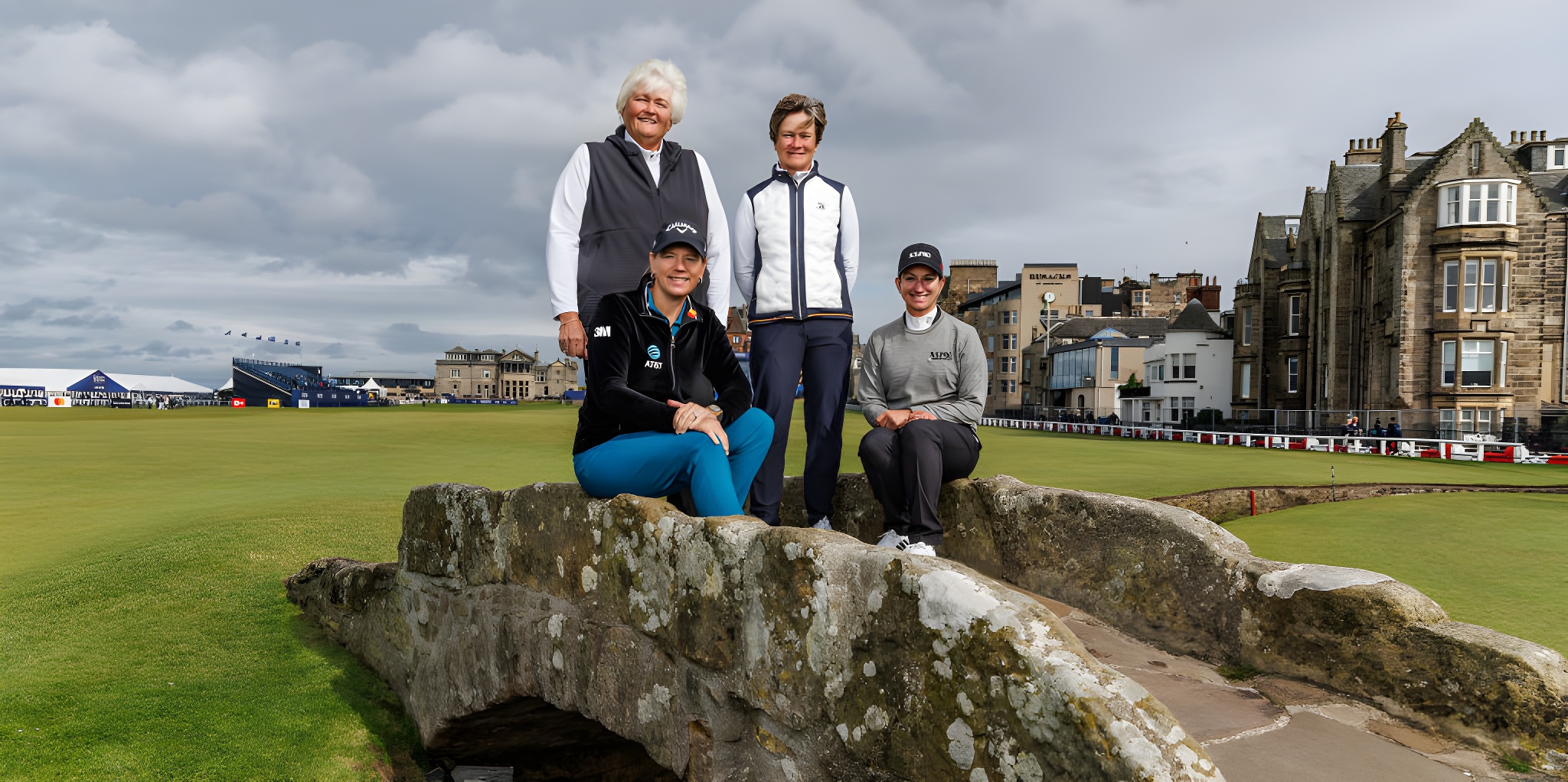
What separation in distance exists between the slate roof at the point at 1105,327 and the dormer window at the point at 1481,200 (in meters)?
42.0

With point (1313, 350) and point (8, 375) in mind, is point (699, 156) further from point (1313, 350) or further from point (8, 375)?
point (8, 375)

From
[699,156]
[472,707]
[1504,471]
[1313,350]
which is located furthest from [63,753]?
[1313,350]

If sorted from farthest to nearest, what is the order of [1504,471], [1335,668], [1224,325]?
1. [1224,325]
2. [1504,471]
3. [1335,668]

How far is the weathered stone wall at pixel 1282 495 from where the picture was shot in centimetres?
1209

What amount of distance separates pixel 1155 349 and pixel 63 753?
61.7 m

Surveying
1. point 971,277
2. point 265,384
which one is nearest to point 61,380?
point 265,384

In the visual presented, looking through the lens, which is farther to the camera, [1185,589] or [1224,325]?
[1224,325]

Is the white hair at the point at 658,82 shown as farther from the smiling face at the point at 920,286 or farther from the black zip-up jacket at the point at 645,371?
the smiling face at the point at 920,286

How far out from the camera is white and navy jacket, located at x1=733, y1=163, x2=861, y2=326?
5023 millimetres

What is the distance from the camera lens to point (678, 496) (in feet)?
14.3

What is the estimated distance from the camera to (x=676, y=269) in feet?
13.1

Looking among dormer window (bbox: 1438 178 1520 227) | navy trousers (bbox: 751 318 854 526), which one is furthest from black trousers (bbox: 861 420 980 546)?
dormer window (bbox: 1438 178 1520 227)

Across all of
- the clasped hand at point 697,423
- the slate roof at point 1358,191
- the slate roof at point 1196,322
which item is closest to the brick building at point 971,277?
the slate roof at point 1196,322

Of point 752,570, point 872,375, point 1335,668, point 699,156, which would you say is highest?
point 699,156
